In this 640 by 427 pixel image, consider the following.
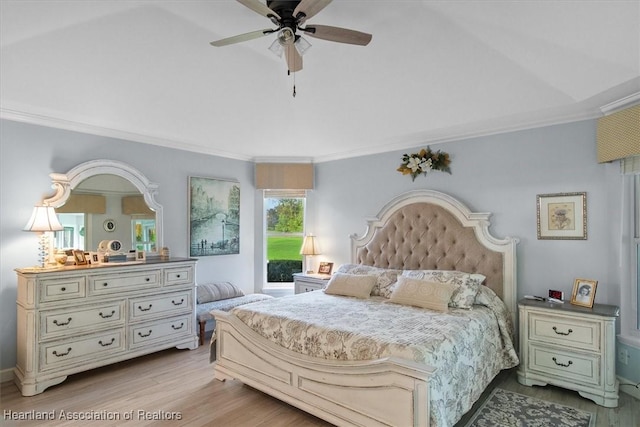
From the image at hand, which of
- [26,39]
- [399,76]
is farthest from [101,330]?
[399,76]

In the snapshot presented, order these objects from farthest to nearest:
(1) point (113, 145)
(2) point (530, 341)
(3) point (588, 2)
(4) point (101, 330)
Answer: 1. (1) point (113, 145)
2. (4) point (101, 330)
3. (2) point (530, 341)
4. (3) point (588, 2)

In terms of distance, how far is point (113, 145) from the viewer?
4.09 meters

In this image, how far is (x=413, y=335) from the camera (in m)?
2.47

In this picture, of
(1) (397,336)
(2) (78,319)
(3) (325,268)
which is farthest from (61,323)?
(3) (325,268)

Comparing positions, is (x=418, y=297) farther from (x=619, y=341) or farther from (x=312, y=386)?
(x=619, y=341)

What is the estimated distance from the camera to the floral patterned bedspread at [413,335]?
7.51 feet

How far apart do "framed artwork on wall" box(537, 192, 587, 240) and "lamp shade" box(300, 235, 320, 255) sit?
2.85 meters

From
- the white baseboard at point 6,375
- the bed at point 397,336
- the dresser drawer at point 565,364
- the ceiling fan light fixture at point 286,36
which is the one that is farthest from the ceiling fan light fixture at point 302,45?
the white baseboard at point 6,375

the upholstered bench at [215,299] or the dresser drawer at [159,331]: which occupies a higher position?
the upholstered bench at [215,299]

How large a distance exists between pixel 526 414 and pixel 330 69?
132 inches

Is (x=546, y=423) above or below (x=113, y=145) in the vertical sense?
below

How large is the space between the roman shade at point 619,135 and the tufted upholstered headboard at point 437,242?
1.10 m

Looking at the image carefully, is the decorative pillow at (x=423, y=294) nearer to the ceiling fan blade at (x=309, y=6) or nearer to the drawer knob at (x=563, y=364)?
the drawer knob at (x=563, y=364)

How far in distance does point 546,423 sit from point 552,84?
8.71 feet
